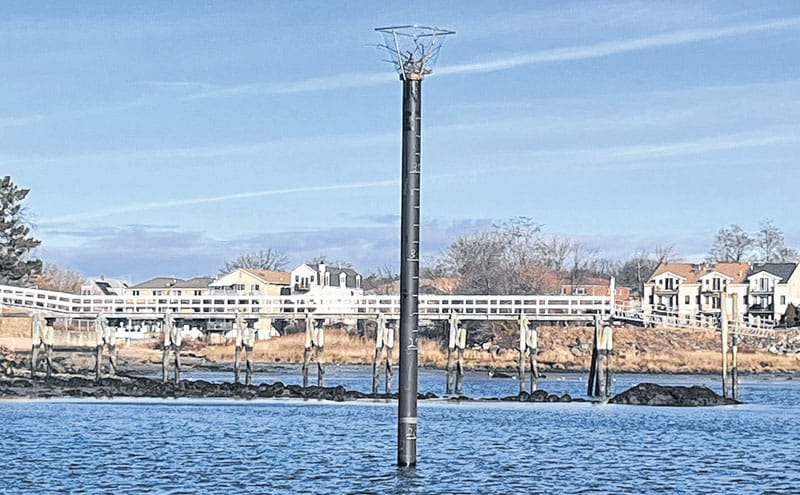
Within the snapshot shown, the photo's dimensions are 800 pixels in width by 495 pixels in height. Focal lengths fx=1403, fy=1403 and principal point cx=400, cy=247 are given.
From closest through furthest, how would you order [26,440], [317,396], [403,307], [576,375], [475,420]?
[403,307]
[26,440]
[475,420]
[317,396]
[576,375]

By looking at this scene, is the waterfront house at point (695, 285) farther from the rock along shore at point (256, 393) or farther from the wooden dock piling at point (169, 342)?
the rock along shore at point (256, 393)

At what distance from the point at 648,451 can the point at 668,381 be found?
4704cm

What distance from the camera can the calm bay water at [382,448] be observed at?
30531 millimetres

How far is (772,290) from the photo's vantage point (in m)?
135

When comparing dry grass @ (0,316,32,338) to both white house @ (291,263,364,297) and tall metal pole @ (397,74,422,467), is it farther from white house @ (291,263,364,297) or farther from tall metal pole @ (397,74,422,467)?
tall metal pole @ (397,74,422,467)

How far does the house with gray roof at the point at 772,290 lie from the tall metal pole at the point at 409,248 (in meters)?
109

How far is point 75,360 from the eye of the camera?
85.1 metres

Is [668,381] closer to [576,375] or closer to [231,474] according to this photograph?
[576,375]

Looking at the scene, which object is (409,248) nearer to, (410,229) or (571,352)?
(410,229)

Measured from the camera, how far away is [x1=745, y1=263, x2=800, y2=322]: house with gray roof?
441 feet

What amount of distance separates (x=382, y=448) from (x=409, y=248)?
401 inches

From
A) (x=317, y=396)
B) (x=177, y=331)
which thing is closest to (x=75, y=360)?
(x=177, y=331)

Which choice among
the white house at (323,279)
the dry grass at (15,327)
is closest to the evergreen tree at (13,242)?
the dry grass at (15,327)

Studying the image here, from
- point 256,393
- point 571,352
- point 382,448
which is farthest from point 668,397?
point 571,352
